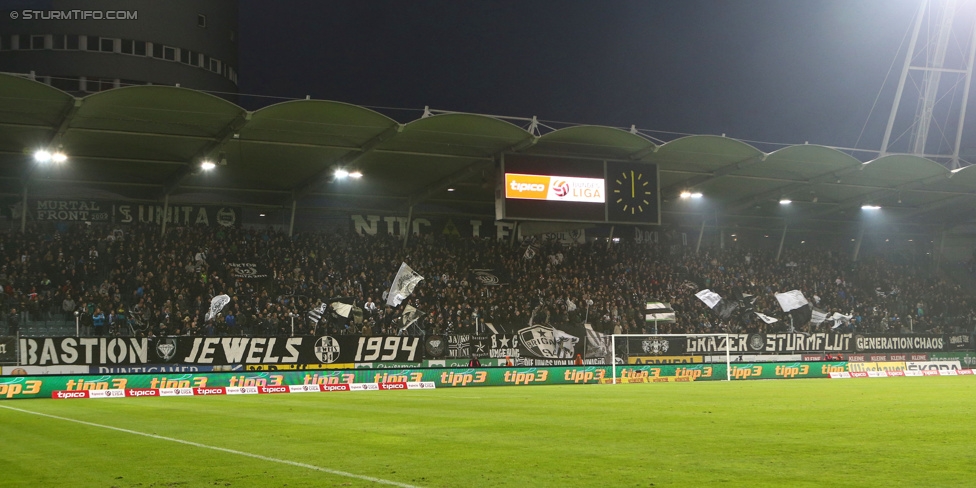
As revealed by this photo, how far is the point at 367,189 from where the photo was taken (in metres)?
43.9

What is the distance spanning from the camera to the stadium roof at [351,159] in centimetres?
3109

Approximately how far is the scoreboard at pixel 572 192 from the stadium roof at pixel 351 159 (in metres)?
0.84

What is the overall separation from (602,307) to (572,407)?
2529 centimetres

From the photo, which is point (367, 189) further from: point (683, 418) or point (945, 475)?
point (945, 475)

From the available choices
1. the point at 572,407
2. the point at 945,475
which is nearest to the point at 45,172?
the point at 572,407

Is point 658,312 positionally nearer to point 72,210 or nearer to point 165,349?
point 165,349

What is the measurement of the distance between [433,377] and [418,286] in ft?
32.3

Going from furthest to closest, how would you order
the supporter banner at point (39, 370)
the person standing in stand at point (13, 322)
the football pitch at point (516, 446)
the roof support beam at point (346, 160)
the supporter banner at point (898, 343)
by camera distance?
the supporter banner at point (898, 343), the roof support beam at point (346, 160), the person standing in stand at point (13, 322), the supporter banner at point (39, 370), the football pitch at point (516, 446)

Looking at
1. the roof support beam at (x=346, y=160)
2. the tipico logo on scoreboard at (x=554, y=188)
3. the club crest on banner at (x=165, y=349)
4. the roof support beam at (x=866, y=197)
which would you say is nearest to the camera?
the club crest on banner at (x=165, y=349)

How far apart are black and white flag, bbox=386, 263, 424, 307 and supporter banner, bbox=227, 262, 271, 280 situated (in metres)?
5.38

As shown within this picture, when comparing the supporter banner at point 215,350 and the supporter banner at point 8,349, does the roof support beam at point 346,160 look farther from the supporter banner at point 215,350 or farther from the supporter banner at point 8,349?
the supporter banner at point 8,349

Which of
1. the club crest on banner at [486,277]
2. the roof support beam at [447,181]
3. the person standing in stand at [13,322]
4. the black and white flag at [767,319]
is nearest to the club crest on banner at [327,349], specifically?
the roof support beam at [447,181]

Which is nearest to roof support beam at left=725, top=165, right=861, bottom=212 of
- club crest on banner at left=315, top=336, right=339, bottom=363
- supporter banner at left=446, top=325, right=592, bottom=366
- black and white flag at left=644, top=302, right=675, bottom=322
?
black and white flag at left=644, top=302, right=675, bottom=322

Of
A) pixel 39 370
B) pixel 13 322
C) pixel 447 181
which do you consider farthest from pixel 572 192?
pixel 13 322
